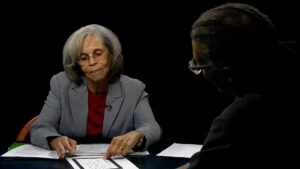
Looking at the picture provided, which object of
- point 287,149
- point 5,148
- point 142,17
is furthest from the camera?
point 142,17

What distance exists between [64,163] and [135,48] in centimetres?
196

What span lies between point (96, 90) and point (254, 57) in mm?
1738

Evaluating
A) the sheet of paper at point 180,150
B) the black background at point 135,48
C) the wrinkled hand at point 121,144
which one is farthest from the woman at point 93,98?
the black background at point 135,48

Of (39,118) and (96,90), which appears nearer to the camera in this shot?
(39,118)

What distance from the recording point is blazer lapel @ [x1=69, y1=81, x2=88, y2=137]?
264 centimetres

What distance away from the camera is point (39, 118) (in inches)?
101

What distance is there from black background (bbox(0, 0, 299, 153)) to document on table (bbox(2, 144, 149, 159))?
153cm

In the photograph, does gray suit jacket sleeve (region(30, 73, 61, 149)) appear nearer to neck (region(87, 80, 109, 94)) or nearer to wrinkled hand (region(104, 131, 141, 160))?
neck (region(87, 80, 109, 94))

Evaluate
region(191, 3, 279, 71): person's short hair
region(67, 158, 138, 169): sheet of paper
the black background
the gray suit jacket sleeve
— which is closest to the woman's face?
the gray suit jacket sleeve

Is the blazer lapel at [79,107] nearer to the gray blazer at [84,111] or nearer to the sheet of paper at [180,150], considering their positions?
the gray blazer at [84,111]

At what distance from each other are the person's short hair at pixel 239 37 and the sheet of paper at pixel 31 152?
3.76 feet

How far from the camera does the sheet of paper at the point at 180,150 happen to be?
209cm

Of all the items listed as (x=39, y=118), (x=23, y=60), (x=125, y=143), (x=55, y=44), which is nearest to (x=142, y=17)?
(x=55, y=44)

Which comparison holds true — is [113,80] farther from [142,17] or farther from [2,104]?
[2,104]
